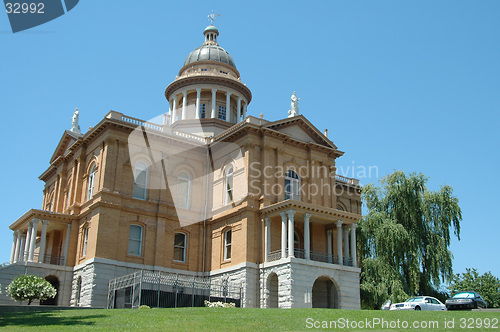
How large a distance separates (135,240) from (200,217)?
5.22m

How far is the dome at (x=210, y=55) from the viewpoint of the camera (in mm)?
52188

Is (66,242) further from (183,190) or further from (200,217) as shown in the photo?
(200,217)

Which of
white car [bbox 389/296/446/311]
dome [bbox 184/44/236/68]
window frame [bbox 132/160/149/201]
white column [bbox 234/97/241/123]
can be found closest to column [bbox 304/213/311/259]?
white car [bbox 389/296/446/311]

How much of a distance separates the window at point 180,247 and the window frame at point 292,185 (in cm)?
789

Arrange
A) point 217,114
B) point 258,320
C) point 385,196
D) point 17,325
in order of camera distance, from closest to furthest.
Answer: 1. point 17,325
2. point 258,320
3. point 385,196
4. point 217,114

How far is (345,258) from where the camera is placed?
121 ft

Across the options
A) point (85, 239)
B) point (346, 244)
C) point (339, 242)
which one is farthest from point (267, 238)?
point (85, 239)

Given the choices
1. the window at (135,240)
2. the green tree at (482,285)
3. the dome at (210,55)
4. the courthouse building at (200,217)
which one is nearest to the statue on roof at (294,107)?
the courthouse building at (200,217)

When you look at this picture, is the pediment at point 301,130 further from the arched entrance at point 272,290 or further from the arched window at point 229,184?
the arched entrance at point 272,290

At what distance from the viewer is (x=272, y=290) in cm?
3469

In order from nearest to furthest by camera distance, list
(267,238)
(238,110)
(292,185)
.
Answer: (267,238)
(292,185)
(238,110)

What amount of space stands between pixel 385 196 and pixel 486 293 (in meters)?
36.3

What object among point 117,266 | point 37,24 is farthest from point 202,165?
point 37,24

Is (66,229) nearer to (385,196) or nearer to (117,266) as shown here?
(117,266)
